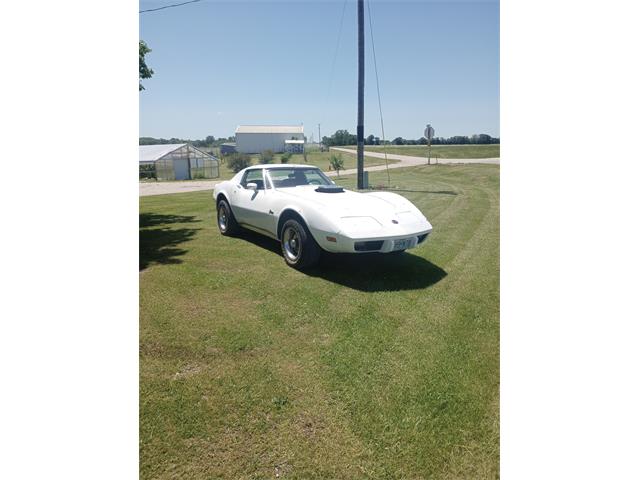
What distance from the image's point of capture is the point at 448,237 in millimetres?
6000

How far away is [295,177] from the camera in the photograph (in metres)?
5.36

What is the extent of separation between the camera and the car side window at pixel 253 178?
547cm

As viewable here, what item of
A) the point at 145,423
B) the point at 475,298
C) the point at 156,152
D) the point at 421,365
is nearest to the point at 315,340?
the point at 421,365

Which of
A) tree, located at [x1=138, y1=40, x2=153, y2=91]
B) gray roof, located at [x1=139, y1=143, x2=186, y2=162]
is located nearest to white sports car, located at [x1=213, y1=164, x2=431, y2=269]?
tree, located at [x1=138, y1=40, x2=153, y2=91]

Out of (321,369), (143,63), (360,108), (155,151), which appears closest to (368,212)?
(321,369)

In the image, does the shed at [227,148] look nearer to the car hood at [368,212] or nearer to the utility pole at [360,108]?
the utility pole at [360,108]

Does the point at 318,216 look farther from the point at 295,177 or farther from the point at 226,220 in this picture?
the point at 226,220

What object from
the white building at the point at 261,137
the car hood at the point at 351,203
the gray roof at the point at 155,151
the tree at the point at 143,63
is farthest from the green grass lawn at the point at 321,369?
the white building at the point at 261,137

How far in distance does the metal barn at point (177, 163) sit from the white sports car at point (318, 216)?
939 inches

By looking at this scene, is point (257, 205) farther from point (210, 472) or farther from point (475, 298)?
point (210, 472)

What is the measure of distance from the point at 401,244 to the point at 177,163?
27024 mm

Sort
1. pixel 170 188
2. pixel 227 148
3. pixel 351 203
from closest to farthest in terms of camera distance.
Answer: pixel 351 203
pixel 170 188
pixel 227 148

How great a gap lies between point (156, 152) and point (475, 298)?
2966cm

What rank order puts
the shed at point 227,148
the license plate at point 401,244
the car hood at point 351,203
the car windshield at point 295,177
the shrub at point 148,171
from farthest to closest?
the shed at point 227,148 < the shrub at point 148,171 < the car windshield at point 295,177 < the car hood at point 351,203 < the license plate at point 401,244
